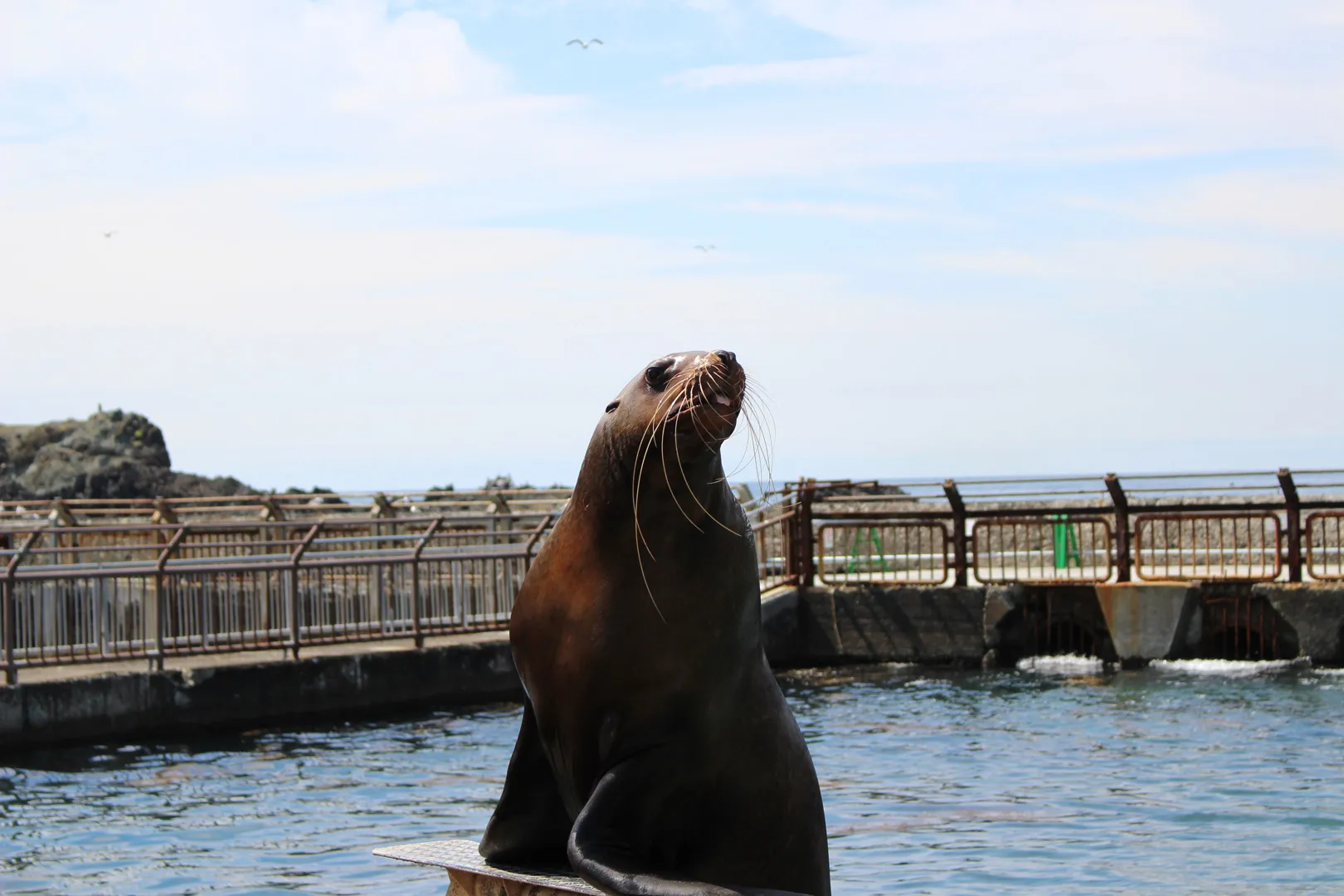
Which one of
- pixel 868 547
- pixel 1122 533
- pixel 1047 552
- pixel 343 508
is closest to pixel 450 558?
pixel 868 547

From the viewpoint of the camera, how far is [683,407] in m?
5.00

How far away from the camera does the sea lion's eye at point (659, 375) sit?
17.0ft

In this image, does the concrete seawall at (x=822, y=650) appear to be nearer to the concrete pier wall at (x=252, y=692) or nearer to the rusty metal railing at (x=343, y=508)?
the concrete pier wall at (x=252, y=692)

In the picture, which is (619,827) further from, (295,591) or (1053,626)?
(1053,626)

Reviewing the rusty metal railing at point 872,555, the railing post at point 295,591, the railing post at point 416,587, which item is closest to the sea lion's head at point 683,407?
the railing post at point 295,591

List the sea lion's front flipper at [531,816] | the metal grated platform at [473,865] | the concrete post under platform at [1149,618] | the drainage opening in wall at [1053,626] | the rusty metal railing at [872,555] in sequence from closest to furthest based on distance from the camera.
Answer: the metal grated platform at [473,865] → the sea lion's front flipper at [531,816] → the concrete post under platform at [1149,618] → the drainage opening in wall at [1053,626] → the rusty metal railing at [872,555]

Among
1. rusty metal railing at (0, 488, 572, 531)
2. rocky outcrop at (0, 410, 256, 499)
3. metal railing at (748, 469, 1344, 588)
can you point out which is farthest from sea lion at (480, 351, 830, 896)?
rocky outcrop at (0, 410, 256, 499)

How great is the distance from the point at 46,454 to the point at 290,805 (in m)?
A: 40.4

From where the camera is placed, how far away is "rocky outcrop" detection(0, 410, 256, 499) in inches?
1837

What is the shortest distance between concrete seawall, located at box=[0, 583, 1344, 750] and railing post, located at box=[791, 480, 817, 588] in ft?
1.16

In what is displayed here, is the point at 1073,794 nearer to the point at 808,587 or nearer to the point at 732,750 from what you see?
the point at 732,750

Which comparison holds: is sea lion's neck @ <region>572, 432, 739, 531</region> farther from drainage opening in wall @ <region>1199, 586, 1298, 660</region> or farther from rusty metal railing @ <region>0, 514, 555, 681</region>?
drainage opening in wall @ <region>1199, 586, 1298, 660</region>

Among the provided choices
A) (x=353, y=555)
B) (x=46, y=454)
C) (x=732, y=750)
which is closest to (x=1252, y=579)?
(x=353, y=555)

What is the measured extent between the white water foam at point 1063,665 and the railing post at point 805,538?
2.94 meters
